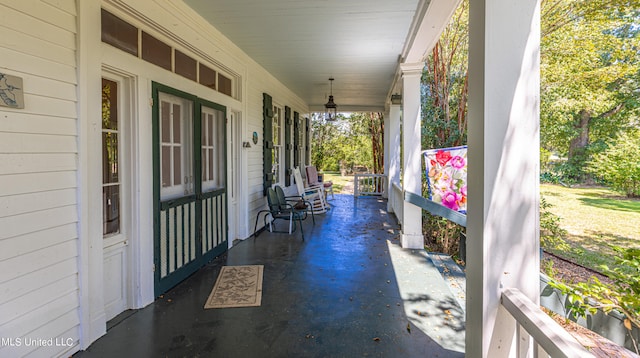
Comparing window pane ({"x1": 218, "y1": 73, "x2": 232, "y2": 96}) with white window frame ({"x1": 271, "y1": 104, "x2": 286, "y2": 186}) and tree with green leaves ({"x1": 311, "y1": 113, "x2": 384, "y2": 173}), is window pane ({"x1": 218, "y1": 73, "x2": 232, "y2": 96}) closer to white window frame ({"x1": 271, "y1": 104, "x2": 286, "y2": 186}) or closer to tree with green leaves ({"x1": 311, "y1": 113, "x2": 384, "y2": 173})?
white window frame ({"x1": 271, "y1": 104, "x2": 286, "y2": 186})

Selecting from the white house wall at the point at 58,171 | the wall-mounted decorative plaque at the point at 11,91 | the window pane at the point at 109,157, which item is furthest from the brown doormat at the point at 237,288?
the wall-mounted decorative plaque at the point at 11,91

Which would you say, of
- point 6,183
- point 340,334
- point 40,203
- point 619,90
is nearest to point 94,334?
point 40,203

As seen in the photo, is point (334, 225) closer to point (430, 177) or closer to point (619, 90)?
point (430, 177)

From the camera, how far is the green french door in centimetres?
295

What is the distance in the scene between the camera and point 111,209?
2.53 metres

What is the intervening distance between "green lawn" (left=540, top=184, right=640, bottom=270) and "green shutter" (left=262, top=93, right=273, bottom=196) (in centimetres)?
450

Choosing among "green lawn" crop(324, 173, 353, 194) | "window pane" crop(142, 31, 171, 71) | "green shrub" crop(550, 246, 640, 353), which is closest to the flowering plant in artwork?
"green shrub" crop(550, 246, 640, 353)

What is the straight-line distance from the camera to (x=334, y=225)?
6016mm

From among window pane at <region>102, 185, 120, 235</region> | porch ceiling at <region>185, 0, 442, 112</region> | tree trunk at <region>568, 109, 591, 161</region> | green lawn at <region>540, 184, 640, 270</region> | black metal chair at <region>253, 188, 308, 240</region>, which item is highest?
porch ceiling at <region>185, 0, 442, 112</region>

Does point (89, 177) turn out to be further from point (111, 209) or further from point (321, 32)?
point (321, 32)

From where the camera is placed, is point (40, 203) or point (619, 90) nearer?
point (40, 203)

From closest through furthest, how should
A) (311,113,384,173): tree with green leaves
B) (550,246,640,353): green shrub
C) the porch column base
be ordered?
(550,246,640,353): green shrub
the porch column base
(311,113,384,173): tree with green leaves

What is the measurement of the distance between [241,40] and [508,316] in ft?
13.3

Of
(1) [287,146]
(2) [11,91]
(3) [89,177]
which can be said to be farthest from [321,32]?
(1) [287,146]
